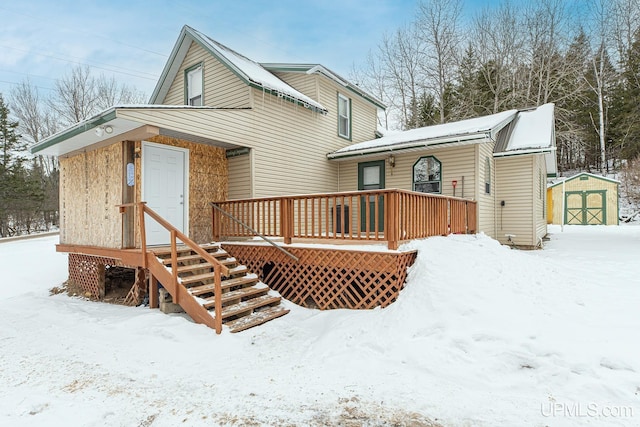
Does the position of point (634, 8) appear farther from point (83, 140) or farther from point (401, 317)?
point (83, 140)

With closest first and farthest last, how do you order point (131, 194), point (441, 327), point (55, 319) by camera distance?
point (441, 327) → point (55, 319) → point (131, 194)

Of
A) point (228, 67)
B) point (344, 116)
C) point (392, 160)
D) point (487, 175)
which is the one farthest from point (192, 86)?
point (487, 175)

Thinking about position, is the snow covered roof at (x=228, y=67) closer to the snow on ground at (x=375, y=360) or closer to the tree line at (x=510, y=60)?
the snow on ground at (x=375, y=360)

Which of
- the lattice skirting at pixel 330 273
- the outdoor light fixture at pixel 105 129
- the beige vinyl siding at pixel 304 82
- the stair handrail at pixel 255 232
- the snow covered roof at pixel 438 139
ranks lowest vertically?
the lattice skirting at pixel 330 273

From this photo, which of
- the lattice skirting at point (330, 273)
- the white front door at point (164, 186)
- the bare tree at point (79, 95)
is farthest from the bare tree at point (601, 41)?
the bare tree at point (79, 95)

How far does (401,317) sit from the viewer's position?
459cm

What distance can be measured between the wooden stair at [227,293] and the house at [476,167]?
565cm

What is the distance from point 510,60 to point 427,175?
1710 cm

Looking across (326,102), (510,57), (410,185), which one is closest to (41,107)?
(326,102)

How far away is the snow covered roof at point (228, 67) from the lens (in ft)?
27.6

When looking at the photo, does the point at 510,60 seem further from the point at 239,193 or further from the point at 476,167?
the point at 239,193

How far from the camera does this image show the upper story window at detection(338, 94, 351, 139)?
11.5m

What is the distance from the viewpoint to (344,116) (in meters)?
11.7

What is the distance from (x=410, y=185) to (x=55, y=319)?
877 centimetres
